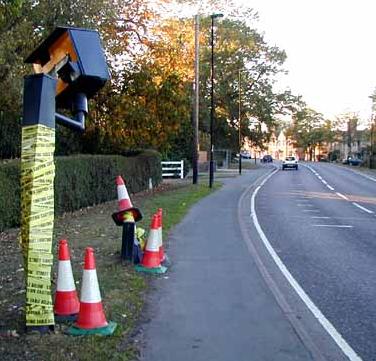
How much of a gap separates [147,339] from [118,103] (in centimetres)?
2065

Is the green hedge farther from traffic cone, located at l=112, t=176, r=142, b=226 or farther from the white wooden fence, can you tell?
the white wooden fence

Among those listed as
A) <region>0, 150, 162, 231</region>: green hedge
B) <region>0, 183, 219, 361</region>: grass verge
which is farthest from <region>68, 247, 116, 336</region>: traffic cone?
<region>0, 150, 162, 231</region>: green hedge

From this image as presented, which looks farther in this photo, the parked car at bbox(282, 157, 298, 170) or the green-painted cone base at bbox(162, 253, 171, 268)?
the parked car at bbox(282, 157, 298, 170)

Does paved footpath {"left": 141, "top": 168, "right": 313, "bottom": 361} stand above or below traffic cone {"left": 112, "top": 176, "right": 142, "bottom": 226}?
below

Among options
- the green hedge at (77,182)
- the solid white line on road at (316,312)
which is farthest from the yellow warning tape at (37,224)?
the green hedge at (77,182)

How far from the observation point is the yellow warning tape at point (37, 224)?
18.5ft

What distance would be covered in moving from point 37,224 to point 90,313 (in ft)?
3.23

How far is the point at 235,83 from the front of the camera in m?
67.2

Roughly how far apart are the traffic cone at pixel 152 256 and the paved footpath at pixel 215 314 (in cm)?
26

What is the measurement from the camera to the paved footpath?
18.0ft

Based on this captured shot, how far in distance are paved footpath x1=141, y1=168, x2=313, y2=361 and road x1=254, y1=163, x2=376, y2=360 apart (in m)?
0.64

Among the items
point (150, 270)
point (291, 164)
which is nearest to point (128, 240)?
point (150, 270)

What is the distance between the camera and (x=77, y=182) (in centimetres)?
1788

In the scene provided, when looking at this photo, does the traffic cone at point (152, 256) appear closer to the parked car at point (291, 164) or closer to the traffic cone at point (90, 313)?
the traffic cone at point (90, 313)
